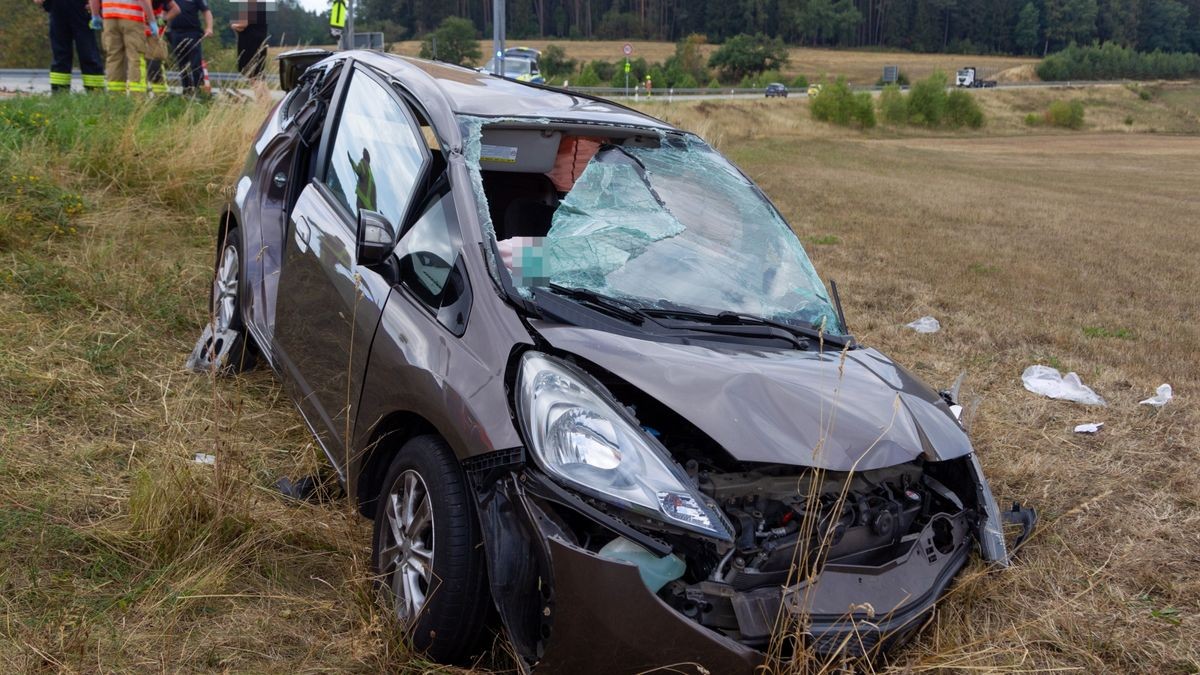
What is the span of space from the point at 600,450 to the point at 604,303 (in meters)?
0.71

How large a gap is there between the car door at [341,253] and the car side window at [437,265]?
10 cm

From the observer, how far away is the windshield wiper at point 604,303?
3102mm

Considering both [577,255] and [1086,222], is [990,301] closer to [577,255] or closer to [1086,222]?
[577,255]

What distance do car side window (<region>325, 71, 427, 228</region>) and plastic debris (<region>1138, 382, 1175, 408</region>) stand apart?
439 centimetres

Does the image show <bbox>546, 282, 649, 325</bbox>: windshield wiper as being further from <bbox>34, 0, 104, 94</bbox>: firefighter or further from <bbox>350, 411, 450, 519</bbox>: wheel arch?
<bbox>34, 0, 104, 94</bbox>: firefighter

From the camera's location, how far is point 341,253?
356cm

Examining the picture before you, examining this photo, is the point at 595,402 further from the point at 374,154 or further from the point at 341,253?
the point at 374,154

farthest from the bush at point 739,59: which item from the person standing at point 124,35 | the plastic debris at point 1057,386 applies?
the plastic debris at point 1057,386

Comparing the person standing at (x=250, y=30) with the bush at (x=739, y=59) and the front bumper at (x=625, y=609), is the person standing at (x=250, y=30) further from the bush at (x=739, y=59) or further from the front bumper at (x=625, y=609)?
the bush at (x=739, y=59)

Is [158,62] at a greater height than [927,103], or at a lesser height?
lesser

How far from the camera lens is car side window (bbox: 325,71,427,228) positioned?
3.51 m


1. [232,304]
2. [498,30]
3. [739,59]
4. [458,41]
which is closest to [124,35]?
[498,30]

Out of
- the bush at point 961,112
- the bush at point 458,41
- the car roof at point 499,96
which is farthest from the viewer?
the bush at point 961,112

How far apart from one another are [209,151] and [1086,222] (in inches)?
465
